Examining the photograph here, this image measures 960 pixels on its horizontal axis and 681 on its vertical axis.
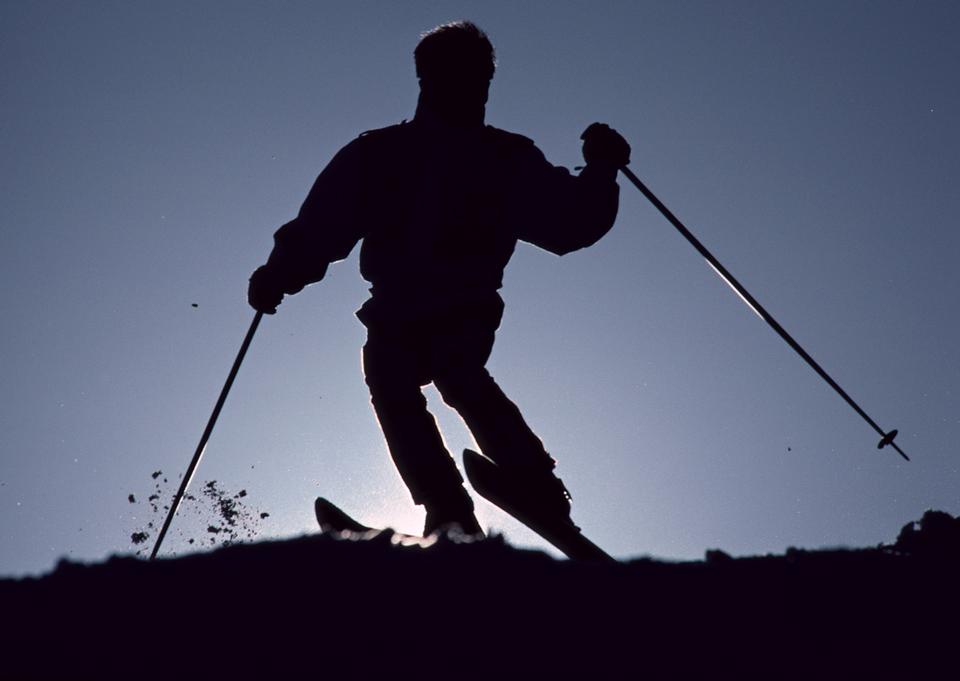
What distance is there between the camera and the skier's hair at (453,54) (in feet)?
13.5

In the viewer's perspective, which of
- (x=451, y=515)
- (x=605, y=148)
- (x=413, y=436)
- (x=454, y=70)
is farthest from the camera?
(x=605, y=148)

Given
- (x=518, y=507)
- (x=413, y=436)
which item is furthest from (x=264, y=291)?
(x=518, y=507)

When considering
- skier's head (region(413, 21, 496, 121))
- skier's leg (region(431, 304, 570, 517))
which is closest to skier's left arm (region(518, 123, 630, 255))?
skier's head (region(413, 21, 496, 121))

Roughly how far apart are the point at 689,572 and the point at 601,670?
0.47 m

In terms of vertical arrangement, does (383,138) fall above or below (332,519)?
above

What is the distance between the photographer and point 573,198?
4273 millimetres

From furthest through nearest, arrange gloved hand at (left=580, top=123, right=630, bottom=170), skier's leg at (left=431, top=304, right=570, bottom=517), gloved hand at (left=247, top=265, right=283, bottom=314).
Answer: gloved hand at (left=580, top=123, right=630, bottom=170)
gloved hand at (left=247, top=265, right=283, bottom=314)
skier's leg at (left=431, top=304, right=570, bottom=517)

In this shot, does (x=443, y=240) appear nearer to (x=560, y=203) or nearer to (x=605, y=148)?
(x=560, y=203)

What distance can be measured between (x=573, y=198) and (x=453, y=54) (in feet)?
2.92

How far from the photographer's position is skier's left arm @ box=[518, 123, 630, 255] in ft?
14.0

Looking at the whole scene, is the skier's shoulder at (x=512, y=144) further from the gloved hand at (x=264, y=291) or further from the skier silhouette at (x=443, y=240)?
the gloved hand at (x=264, y=291)

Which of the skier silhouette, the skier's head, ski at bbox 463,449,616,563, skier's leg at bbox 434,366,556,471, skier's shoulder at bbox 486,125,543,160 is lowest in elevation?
ski at bbox 463,449,616,563

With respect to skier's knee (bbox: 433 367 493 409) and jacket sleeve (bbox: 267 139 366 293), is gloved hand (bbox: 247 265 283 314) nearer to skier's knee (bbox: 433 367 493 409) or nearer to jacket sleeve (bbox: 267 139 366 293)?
jacket sleeve (bbox: 267 139 366 293)

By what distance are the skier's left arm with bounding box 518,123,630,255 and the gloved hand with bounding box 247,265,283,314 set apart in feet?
4.04
